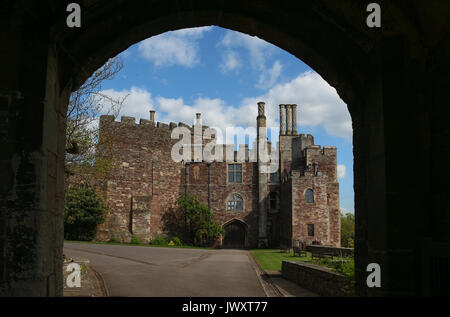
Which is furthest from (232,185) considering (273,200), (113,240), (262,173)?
(113,240)

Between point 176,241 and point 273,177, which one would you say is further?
point 273,177

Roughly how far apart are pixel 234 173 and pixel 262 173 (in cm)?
242

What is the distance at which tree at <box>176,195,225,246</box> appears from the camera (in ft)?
95.6

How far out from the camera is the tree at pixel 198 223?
95.6 feet

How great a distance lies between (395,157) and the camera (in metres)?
3.50

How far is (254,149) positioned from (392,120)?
2961 cm

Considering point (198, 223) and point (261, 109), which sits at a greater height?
point (261, 109)

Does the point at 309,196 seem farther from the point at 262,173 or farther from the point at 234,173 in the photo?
the point at 234,173

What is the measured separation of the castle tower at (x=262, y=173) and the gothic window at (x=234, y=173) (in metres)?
1.75

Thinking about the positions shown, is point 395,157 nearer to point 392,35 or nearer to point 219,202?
point 392,35

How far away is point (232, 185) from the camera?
1273 inches

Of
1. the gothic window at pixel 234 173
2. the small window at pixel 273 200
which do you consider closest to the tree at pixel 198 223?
the gothic window at pixel 234 173
